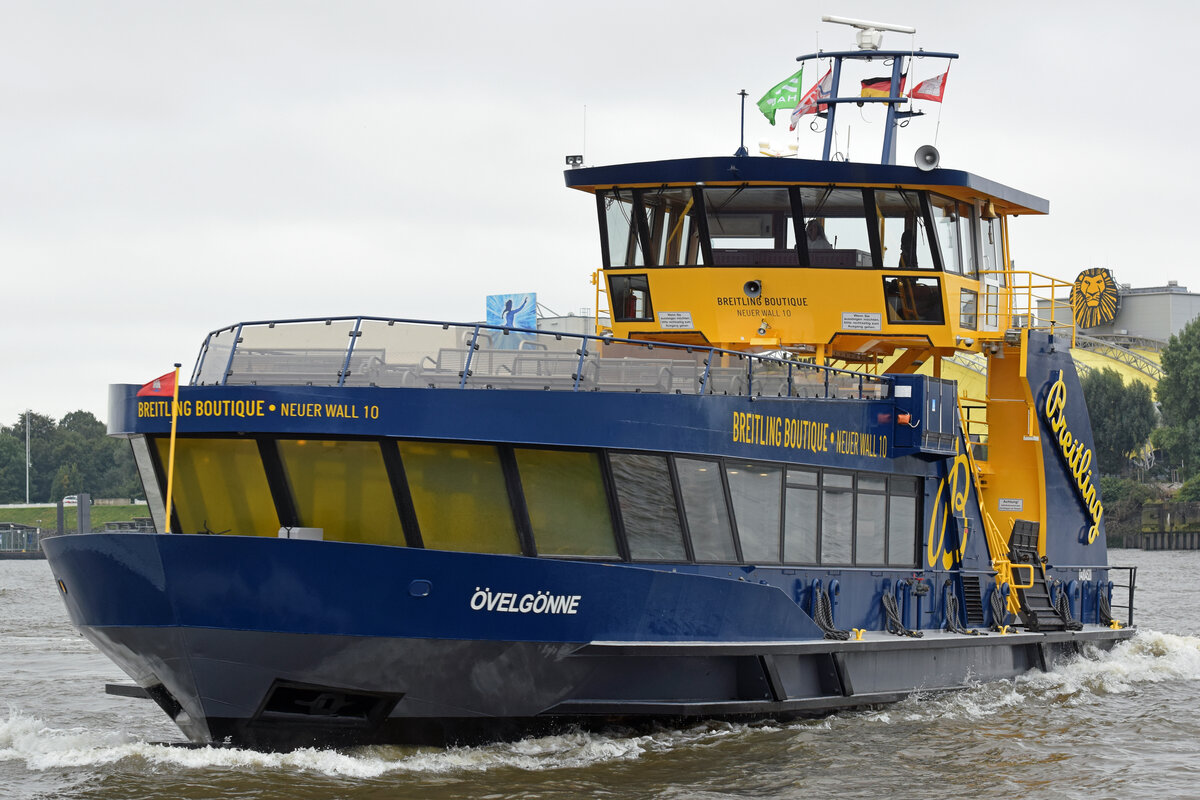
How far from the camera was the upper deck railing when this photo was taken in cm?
1251

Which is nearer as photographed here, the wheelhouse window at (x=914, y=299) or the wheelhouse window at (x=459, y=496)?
the wheelhouse window at (x=459, y=496)

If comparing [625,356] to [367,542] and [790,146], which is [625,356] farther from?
[790,146]

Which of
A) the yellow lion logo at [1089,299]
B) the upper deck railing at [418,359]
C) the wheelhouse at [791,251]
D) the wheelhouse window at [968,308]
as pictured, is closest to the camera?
the upper deck railing at [418,359]

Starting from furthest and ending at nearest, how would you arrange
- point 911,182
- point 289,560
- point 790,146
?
1. point 790,146
2. point 911,182
3. point 289,560

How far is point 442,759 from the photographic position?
12102 mm

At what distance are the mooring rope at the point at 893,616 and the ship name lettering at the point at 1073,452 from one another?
4.41m

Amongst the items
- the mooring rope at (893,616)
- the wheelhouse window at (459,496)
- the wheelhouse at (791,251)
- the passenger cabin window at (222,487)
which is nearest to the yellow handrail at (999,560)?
the wheelhouse at (791,251)

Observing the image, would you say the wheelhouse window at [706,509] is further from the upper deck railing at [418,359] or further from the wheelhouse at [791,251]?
the wheelhouse at [791,251]

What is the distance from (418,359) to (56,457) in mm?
48185

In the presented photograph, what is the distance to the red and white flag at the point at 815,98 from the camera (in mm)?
20078

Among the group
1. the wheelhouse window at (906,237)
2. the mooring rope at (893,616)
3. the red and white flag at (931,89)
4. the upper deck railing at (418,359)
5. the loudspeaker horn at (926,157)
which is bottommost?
the mooring rope at (893,616)

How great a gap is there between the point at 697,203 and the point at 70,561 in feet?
25.9

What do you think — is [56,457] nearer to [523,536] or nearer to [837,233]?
[837,233]

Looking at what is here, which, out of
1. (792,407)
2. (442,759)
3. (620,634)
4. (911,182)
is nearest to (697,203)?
(911,182)
